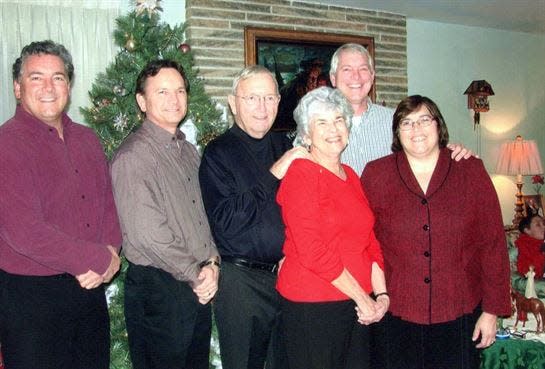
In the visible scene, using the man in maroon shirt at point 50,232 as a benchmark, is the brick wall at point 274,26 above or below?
above

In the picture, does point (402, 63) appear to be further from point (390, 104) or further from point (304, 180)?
point (304, 180)

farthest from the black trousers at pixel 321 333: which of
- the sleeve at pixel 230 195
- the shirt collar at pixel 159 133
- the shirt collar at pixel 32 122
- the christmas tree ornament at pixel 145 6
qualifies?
the christmas tree ornament at pixel 145 6

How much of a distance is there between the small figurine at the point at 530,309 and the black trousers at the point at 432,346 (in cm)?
139

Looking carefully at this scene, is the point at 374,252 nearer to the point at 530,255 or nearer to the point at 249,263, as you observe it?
the point at 249,263

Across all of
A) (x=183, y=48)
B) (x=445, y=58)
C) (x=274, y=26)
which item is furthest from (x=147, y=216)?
(x=445, y=58)

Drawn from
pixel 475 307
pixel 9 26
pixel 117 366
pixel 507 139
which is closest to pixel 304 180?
pixel 475 307

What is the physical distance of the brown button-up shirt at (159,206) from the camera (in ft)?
6.18

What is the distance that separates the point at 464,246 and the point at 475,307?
244mm

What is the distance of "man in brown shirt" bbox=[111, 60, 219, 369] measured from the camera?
1.90 meters

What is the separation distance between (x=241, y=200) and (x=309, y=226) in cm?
29

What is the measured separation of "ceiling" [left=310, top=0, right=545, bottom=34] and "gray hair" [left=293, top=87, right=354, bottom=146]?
3.05 metres

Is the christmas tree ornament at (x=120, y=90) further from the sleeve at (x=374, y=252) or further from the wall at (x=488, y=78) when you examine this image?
the wall at (x=488, y=78)

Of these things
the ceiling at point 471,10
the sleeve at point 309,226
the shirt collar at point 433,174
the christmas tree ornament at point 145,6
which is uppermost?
the ceiling at point 471,10

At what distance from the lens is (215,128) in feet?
9.95
